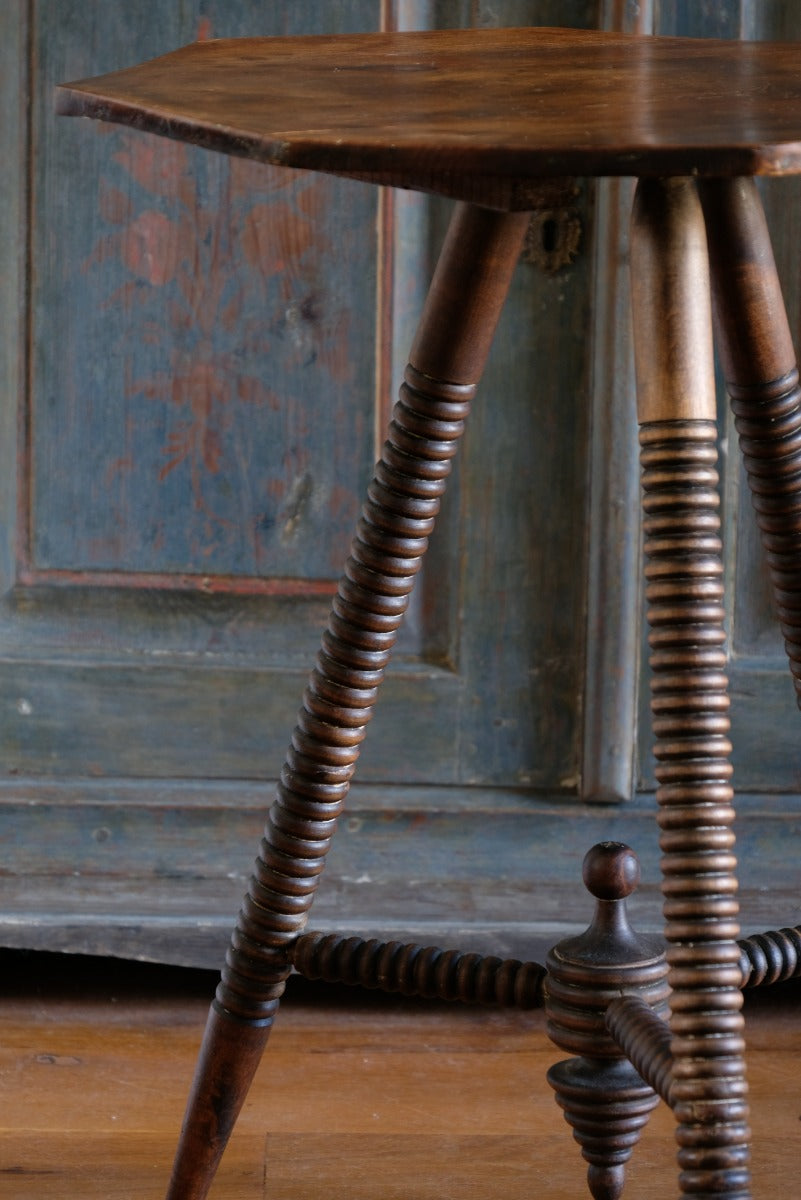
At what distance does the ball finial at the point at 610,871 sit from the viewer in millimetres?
883

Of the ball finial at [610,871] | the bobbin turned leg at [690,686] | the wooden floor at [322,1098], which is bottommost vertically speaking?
the wooden floor at [322,1098]

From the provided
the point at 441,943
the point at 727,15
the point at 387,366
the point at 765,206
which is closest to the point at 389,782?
the point at 441,943

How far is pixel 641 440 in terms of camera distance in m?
0.70

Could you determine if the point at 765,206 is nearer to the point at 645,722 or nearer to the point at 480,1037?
the point at 645,722

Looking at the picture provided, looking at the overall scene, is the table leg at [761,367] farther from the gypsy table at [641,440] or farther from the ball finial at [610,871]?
the ball finial at [610,871]

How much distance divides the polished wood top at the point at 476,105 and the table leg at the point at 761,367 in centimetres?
6

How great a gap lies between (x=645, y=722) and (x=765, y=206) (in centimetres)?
48

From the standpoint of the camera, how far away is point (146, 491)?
128 cm

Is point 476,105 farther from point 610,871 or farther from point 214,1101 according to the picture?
point 214,1101

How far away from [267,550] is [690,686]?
0.68 m

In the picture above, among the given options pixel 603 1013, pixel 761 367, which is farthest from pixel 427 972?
pixel 761 367

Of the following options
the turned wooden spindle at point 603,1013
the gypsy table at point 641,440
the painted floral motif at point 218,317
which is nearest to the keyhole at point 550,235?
the painted floral motif at point 218,317

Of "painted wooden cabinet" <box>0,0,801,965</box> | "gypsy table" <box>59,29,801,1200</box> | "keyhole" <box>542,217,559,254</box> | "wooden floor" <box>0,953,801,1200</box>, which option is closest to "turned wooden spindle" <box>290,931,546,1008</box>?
"gypsy table" <box>59,29,801,1200</box>

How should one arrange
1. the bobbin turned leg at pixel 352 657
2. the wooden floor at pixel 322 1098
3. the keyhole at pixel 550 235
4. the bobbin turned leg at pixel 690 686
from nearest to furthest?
the bobbin turned leg at pixel 690 686 < the bobbin turned leg at pixel 352 657 < the wooden floor at pixel 322 1098 < the keyhole at pixel 550 235
